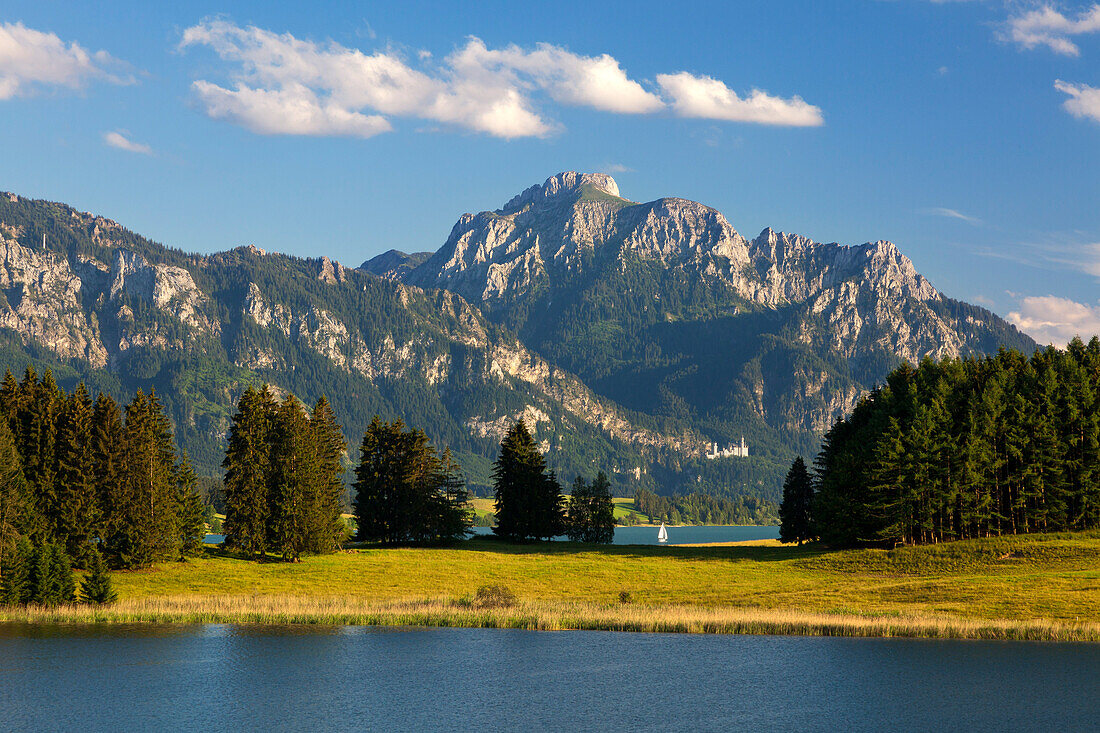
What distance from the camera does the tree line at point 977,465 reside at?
107438mm

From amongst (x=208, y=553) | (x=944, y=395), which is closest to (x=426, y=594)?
(x=208, y=553)

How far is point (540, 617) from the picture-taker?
73.9 metres

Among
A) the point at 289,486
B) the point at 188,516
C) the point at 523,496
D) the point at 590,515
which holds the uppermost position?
the point at 289,486

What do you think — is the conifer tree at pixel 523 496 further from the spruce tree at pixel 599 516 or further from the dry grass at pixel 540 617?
the dry grass at pixel 540 617

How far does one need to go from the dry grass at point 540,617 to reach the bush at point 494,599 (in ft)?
2.13

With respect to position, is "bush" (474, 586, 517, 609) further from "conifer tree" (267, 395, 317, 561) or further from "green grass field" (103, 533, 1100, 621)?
"conifer tree" (267, 395, 317, 561)

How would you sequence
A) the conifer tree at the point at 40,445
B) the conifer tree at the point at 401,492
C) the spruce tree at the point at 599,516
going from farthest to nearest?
the spruce tree at the point at 599,516
the conifer tree at the point at 401,492
the conifer tree at the point at 40,445

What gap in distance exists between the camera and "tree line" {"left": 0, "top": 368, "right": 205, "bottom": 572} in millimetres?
91000

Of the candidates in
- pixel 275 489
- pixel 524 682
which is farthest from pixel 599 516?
pixel 524 682

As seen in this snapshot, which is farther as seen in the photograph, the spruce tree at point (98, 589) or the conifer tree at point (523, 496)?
the conifer tree at point (523, 496)

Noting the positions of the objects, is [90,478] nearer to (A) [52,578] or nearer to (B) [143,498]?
(B) [143,498]

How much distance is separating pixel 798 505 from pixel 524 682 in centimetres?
8906

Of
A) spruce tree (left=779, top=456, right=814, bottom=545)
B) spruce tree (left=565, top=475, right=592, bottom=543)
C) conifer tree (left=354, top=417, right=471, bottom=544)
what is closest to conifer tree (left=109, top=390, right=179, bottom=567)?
conifer tree (left=354, top=417, right=471, bottom=544)

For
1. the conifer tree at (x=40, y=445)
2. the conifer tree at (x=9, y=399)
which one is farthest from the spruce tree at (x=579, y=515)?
the conifer tree at (x=9, y=399)
